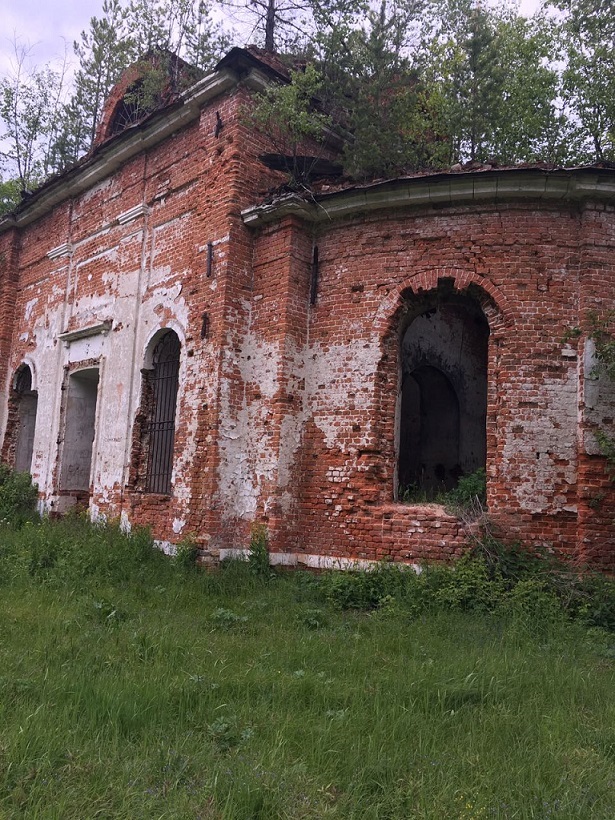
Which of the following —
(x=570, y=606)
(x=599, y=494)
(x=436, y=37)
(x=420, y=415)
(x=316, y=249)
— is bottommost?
(x=570, y=606)

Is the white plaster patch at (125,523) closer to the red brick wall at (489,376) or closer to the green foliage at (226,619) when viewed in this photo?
the red brick wall at (489,376)

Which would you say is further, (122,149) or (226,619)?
(122,149)

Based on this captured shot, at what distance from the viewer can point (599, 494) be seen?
7258mm

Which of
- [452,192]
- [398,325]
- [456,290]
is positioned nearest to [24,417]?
[398,325]

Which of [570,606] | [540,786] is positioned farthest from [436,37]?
[540,786]

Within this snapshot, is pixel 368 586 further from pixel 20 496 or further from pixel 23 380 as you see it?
pixel 23 380

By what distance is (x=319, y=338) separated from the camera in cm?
894

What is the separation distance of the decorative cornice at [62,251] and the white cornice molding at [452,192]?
6085 millimetres

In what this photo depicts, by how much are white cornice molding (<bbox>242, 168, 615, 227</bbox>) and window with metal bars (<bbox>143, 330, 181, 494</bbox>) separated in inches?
111

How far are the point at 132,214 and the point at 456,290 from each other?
6231mm

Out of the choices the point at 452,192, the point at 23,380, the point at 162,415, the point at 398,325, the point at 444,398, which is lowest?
the point at 162,415

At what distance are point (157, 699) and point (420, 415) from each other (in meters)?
9.72

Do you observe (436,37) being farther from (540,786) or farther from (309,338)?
(540,786)

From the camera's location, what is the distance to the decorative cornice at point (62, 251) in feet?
44.6
